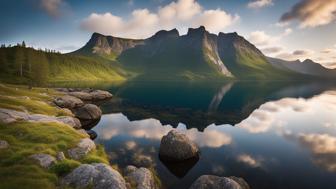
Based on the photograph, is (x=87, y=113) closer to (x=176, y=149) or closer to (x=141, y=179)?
(x=176, y=149)

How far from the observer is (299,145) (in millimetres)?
38875

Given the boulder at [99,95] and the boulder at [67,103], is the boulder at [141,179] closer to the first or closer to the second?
the boulder at [67,103]

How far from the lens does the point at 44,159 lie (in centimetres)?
1861

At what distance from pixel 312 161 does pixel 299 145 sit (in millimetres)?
7259

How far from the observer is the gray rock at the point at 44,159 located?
18000 mm

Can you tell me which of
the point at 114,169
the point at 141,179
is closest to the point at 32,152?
the point at 114,169

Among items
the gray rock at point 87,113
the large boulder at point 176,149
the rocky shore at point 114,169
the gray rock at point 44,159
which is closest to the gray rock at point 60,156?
the rocky shore at point 114,169

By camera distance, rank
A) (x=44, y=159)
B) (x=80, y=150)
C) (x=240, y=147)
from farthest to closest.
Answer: (x=240, y=147) < (x=80, y=150) < (x=44, y=159)

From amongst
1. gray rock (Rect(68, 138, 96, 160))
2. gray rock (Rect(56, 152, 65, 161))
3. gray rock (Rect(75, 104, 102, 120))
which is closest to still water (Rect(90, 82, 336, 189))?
gray rock (Rect(75, 104, 102, 120))

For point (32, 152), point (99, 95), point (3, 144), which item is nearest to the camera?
point (32, 152)

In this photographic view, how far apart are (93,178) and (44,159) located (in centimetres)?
531

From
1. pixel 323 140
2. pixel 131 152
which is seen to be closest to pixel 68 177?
pixel 131 152

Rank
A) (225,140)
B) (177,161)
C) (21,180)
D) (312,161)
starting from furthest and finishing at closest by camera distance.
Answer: (225,140) → (312,161) → (177,161) → (21,180)

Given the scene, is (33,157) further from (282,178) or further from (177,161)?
(282,178)
